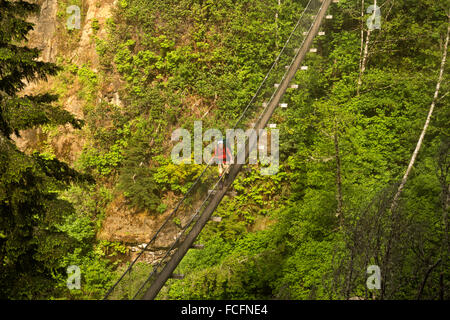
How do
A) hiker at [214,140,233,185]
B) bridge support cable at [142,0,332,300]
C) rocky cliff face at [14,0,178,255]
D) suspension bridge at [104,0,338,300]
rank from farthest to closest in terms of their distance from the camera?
1. rocky cliff face at [14,0,178,255]
2. hiker at [214,140,233,185]
3. bridge support cable at [142,0,332,300]
4. suspension bridge at [104,0,338,300]

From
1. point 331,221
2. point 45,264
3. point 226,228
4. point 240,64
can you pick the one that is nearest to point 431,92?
point 331,221

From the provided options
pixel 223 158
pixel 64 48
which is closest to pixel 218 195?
pixel 223 158

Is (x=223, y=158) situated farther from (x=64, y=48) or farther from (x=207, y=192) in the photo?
(x=64, y=48)

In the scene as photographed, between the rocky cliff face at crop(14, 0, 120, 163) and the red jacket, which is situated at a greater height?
the rocky cliff face at crop(14, 0, 120, 163)

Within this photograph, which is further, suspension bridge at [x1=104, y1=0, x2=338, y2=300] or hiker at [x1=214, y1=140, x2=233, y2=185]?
hiker at [x1=214, y1=140, x2=233, y2=185]

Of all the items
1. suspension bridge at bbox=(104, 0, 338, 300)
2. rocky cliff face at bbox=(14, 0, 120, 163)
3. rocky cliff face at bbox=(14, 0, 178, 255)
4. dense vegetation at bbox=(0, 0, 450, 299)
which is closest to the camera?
dense vegetation at bbox=(0, 0, 450, 299)

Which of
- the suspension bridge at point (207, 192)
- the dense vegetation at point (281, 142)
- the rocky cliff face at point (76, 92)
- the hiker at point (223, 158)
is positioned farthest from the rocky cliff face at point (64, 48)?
the hiker at point (223, 158)

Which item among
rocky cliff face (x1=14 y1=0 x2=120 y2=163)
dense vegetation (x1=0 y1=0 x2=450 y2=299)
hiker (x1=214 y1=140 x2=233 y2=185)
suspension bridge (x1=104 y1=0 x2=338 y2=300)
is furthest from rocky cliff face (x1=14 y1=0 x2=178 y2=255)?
hiker (x1=214 y1=140 x2=233 y2=185)

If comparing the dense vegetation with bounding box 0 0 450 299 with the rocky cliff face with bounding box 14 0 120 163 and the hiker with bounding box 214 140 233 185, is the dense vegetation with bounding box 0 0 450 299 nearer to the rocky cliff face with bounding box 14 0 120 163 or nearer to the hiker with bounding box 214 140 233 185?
the rocky cliff face with bounding box 14 0 120 163
